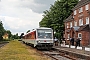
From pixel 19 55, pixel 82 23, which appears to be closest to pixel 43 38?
pixel 19 55

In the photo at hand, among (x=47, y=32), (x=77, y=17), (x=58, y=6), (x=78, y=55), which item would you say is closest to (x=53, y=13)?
(x=58, y=6)

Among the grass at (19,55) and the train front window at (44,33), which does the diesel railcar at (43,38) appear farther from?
the grass at (19,55)

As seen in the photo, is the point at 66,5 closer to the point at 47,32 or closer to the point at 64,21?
the point at 64,21

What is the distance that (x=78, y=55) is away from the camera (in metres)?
22.0

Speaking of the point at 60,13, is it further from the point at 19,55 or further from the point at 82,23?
the point at 19,55

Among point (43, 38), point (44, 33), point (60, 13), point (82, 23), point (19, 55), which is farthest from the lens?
point (60, 13)

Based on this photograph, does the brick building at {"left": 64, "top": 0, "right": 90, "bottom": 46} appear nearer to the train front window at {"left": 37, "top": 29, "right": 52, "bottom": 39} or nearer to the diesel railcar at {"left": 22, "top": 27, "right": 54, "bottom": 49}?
the train front window at {"left": 37, "top": 29, "right": 52, "bottom": 39}

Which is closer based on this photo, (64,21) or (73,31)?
(73,31)

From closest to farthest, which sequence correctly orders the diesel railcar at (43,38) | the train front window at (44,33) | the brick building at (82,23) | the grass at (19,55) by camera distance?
the grass at (19,55) < the diesel railcar at (43,38) < the train front window at (44,33) < the brick building at (82,23)

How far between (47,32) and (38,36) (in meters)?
1.40

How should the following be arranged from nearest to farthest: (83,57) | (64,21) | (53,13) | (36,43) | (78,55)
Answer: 1. (83,57)
2. (78,55)
3. (36,43)
4. (64,21)
5. (53,13)

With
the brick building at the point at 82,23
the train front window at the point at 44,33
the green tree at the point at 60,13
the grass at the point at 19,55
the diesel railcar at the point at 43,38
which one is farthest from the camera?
the green tree at the point at 60,13

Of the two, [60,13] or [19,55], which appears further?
[60,13]

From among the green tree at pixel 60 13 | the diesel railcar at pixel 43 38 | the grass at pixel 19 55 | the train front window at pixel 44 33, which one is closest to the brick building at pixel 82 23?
the green tree at pixel 60 13
